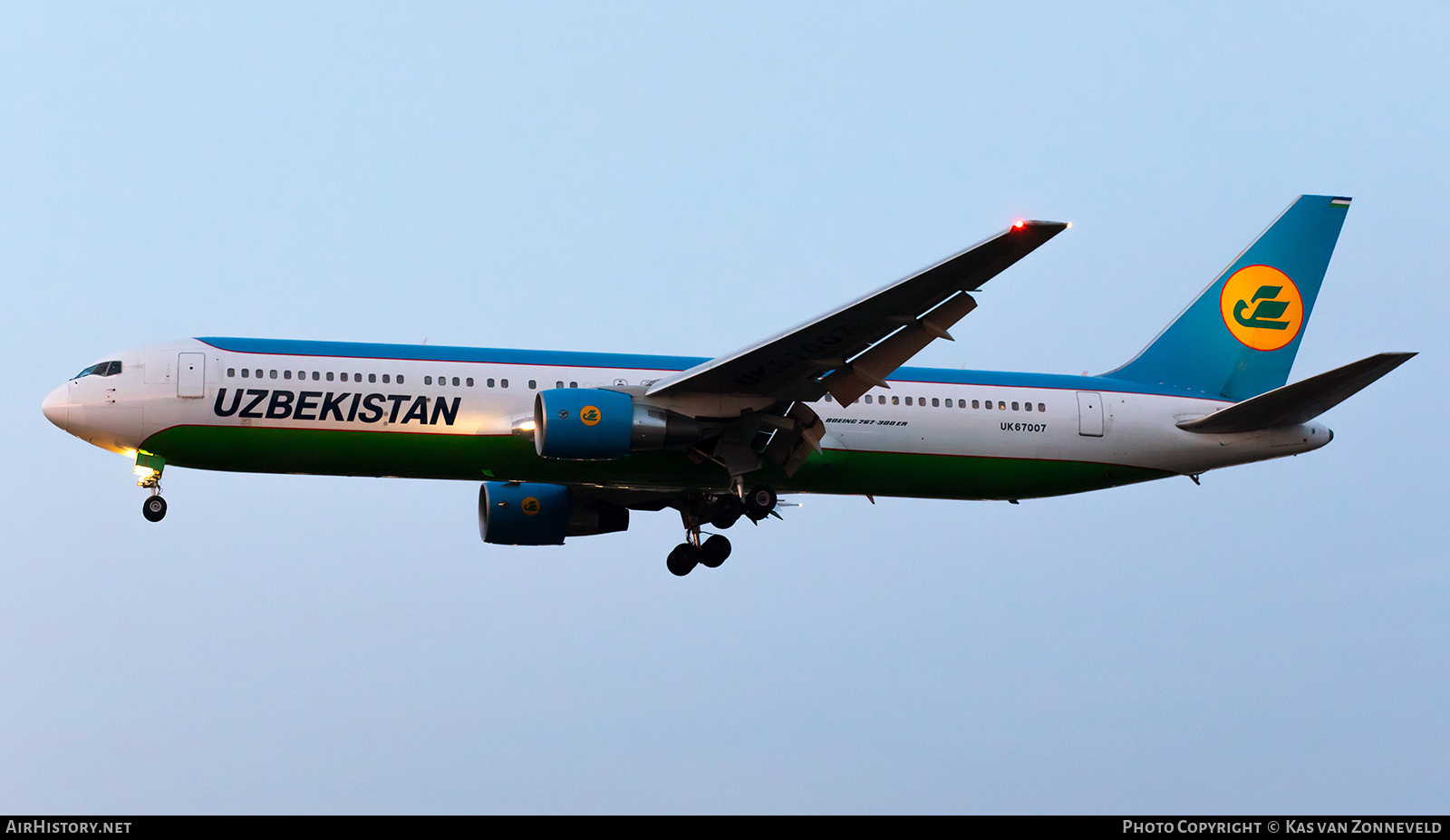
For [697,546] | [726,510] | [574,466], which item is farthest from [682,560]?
[574,466]

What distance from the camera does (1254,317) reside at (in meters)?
37.2

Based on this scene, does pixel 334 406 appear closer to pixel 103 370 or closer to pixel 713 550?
pixel 103 370

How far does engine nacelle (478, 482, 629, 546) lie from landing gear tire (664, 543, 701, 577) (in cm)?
181

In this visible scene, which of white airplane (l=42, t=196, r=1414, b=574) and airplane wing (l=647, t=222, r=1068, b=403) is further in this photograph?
white airplane (l=42, t=196, r=1414, b=574)

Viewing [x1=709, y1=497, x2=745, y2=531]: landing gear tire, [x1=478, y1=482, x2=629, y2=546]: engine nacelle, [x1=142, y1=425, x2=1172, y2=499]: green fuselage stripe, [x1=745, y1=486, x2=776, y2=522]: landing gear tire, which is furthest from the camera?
[x1=478, y1=482, x2=629, y2=546]: engine nacelle

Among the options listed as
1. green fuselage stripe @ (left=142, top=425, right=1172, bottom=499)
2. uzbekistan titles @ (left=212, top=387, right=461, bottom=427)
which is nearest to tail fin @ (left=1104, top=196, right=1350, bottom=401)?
green fuselage stripe @ (left=142, top=425, right=1172, bottom=499)

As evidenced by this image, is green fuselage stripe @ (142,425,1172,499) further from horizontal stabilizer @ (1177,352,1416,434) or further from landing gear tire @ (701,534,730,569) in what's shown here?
landing gear tire @ (701,534,730,569)

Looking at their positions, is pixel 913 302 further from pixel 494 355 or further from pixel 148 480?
pixel 148 480

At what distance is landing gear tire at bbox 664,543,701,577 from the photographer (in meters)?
36.7

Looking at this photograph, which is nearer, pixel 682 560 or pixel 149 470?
pixel 149 470

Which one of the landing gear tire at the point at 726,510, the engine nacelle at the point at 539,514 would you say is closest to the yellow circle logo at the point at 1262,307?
the landing gear tire at the point at 726,510

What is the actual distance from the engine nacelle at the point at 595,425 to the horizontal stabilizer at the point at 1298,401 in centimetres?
1219

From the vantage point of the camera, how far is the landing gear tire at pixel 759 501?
109ft

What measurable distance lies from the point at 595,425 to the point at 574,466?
7.15ft
